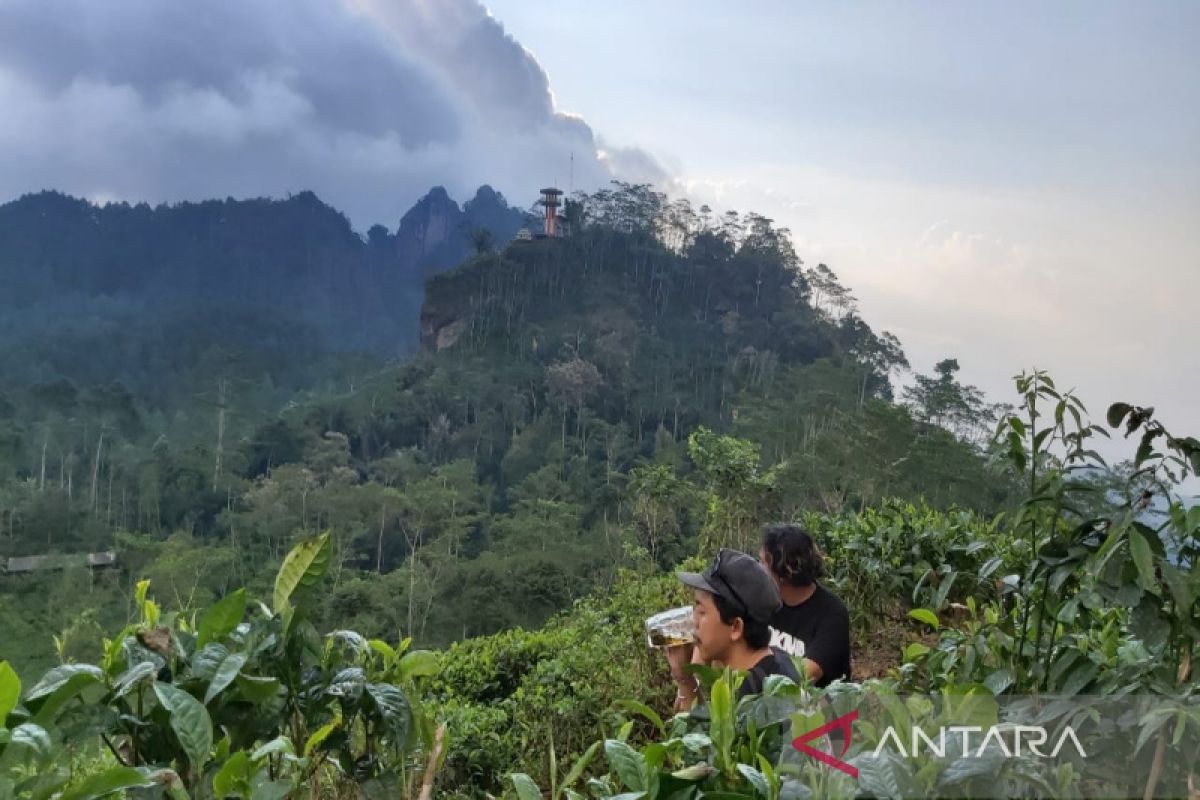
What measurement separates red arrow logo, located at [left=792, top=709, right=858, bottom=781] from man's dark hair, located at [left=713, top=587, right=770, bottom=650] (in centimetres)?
65

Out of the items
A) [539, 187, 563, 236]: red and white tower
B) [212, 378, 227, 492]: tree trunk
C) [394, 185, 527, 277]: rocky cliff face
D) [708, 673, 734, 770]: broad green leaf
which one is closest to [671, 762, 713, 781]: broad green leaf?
[708, 673, 734, 770]: broad green leaf

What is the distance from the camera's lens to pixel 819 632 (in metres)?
1.74

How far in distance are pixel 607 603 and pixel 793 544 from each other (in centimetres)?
178

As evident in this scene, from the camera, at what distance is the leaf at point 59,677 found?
2.47ft

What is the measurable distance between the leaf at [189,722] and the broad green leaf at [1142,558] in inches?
29.7

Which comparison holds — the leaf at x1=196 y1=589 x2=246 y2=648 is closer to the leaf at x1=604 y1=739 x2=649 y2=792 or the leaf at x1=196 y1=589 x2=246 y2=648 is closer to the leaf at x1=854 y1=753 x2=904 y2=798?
the leaf at x1=604 y1=739 x2=649 y2=792

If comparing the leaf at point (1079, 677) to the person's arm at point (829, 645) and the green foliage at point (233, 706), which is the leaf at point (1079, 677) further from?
the person's arm at point (829, 645)

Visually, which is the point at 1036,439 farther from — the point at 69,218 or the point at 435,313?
the point at 69,218

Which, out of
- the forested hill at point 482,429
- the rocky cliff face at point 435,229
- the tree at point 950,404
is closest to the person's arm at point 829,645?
the forested hill at point 482,429

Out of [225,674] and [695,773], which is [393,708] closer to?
[225,674]

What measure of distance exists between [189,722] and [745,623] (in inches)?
32.9

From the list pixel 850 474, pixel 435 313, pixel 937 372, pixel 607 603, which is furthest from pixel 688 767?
pixel 435 313

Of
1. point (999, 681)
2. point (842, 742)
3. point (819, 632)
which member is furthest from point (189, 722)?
point (819, 632)

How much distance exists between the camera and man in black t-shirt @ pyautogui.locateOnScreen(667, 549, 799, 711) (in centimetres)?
137
